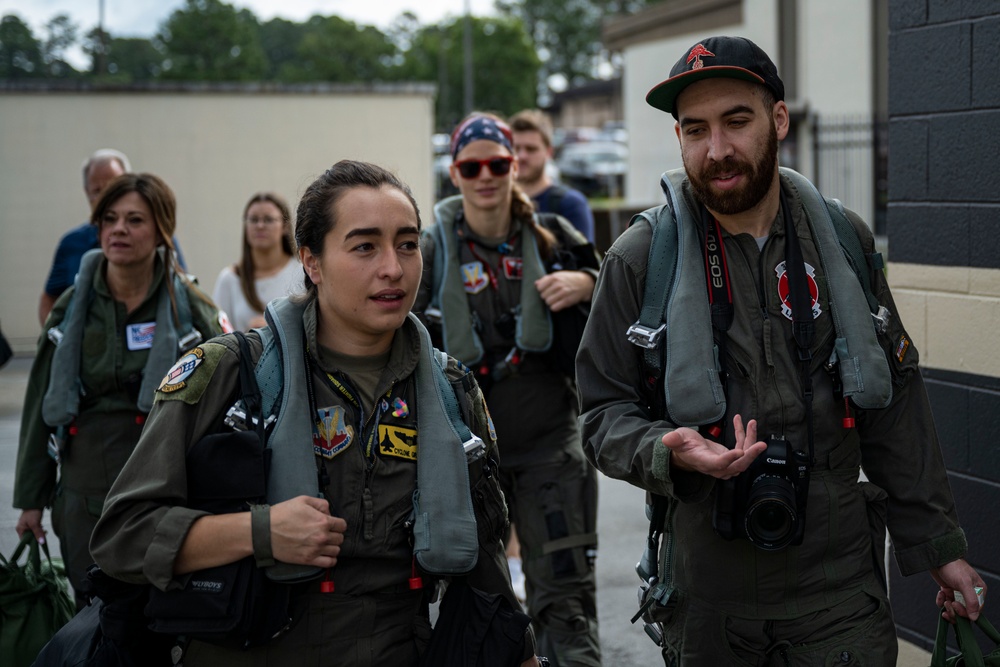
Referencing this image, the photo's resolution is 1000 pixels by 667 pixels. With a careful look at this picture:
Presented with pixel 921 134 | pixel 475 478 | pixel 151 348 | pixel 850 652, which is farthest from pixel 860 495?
pixel 151 348

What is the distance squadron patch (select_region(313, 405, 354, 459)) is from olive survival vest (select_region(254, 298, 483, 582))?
0.07 meters

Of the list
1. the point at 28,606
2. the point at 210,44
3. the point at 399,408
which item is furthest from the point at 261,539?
the point at 210,44

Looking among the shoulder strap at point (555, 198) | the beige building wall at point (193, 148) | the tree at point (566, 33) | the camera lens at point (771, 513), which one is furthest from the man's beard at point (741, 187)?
the tree at point (566, 33)

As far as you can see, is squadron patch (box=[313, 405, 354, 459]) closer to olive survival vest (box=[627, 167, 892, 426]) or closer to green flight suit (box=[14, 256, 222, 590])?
olive survival vest (box=[627, 167, 892, 426])

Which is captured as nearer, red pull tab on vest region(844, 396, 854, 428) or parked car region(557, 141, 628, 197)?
red pull tab on vest region(844, 396, 854, 428)

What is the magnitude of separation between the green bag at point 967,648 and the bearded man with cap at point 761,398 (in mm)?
49

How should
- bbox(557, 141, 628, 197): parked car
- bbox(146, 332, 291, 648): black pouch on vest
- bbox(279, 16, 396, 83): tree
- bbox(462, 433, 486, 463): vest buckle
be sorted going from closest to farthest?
1. bbox(146, 332, 291, 648): black pouch on vest
2. bbox(462, 433, 486, 463): vest buckle
3. bbox(557, 141, 628, 197): parked car
4. bbox(279, 16, 396, 83): tree

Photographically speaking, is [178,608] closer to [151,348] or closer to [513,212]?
[151,348]

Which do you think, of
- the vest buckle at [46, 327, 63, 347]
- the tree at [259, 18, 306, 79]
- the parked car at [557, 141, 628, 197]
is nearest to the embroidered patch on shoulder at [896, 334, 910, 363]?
the vest buckle at [46, 327, 63, 347]

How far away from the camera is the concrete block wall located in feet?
12.6

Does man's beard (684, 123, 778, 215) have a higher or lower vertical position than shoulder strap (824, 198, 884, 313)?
higher

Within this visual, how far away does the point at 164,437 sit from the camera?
250 cm

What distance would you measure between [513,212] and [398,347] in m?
2.30

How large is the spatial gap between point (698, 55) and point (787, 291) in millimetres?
671
